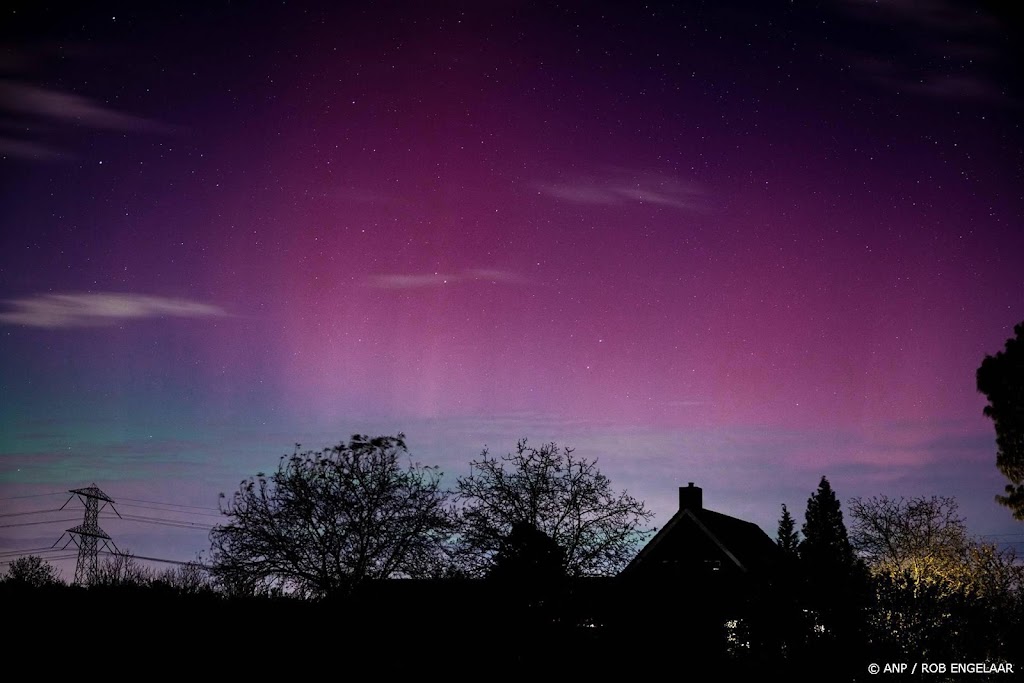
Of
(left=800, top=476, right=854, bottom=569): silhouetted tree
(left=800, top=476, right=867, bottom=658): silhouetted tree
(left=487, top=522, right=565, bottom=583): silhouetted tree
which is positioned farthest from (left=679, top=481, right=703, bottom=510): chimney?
(left=487, top=522, right=565, bottom=583): silhouetted tree

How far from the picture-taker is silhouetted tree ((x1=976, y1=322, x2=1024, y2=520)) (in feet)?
124

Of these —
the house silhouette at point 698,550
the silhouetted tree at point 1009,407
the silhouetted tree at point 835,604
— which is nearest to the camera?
the silhouetted tree at point 835,604

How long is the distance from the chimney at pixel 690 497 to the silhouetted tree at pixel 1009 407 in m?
17.3

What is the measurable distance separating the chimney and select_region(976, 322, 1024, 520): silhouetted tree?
17267mm

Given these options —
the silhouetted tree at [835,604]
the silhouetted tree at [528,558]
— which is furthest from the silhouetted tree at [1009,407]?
the silhouetted tree at [528,558]

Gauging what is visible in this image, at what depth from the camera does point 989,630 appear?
2359cm

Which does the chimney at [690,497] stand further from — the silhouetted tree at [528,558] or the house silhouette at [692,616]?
the silhouetted tree at [528,558]

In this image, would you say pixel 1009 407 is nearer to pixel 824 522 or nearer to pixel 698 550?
pixel 824 522

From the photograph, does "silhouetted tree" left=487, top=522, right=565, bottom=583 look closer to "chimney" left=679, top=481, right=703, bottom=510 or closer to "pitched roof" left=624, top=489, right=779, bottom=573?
"pitched roof" left=624, top=489, right=779, bottom=573

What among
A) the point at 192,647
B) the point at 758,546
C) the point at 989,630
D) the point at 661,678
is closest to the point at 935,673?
the point at 989,630

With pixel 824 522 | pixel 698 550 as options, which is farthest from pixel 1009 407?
pixel 698 550

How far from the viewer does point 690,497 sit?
49.9m

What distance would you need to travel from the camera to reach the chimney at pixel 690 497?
49469 mm

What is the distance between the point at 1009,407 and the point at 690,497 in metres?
19.3
